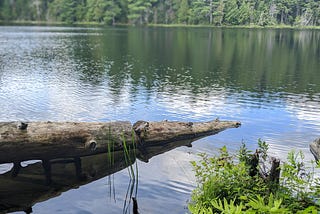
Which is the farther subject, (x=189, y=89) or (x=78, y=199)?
(x=189, y=89)

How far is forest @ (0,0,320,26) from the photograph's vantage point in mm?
154375

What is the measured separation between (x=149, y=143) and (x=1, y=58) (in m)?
38.8

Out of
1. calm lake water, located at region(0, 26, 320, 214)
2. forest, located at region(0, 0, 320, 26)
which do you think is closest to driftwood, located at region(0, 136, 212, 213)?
calm lake water, located at region(0, 26, 320, 214)

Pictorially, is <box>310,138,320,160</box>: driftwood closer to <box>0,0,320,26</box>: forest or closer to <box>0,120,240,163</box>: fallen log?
<box>0,120,240,163</box>: fallen log

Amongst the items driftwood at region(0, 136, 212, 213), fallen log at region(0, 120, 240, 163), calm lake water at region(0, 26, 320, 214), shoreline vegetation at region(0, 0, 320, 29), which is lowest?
calm lake water at region(0, 26, 320, 214)

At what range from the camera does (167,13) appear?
163625 mm

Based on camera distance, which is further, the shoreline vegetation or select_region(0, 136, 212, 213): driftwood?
the shoreline vegetation

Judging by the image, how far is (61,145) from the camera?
42.5 ft

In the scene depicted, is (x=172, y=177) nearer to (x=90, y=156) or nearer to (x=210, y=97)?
(x=90, y=156)

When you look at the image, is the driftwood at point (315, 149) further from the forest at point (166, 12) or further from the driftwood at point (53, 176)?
the forest at point (166, 12)

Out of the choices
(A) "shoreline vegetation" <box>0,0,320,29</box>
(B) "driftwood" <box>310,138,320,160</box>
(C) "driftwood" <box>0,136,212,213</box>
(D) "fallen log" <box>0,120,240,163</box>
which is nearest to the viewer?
(C) "driftwood" <box>0,136,212,213</box>

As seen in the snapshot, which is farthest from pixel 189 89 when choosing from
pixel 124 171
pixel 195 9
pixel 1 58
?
pixel 195 9

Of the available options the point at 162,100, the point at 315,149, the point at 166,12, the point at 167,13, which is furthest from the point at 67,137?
the point at 166,12

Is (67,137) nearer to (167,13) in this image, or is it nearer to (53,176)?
(53,176)
